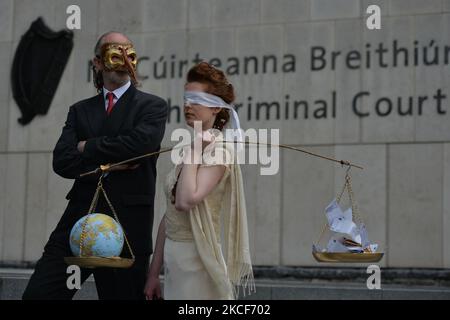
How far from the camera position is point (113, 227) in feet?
17.7

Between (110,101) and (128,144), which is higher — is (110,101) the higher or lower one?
the higher one

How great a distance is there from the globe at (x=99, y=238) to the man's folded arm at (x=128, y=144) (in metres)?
0.61

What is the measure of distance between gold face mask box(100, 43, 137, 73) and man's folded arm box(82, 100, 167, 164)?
326mm

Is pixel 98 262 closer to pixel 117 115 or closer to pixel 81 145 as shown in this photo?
pixel 81 145

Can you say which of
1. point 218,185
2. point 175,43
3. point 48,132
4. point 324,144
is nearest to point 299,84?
point 324,144

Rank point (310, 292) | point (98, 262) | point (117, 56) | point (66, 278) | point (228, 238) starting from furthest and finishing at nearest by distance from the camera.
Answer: point (310, 292)
point (117, 56)
point (66, 278)
point (228, 238)
point (98, 262)

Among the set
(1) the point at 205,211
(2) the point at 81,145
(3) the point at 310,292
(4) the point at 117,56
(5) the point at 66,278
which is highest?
(4) the point at 117,56

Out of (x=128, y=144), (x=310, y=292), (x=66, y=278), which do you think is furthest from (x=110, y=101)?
(x=310, y=292)

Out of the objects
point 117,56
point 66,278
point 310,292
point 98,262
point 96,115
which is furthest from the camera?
point 310,292

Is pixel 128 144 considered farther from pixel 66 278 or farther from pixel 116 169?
pixel 66 278

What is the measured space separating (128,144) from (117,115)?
0.31 m

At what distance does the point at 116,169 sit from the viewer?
19.5 ft

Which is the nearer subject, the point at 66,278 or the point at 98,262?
the point at 98,262
